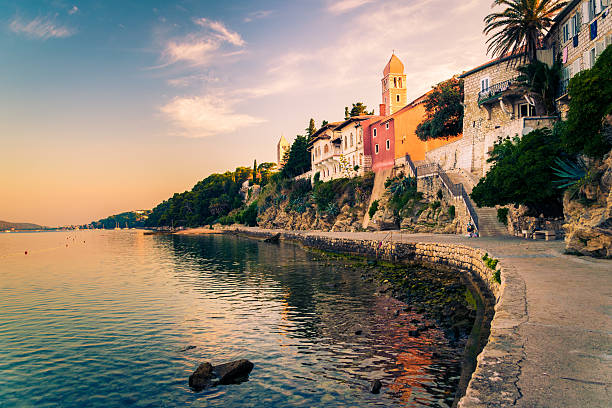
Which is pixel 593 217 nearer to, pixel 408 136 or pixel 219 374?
pixel 219 374

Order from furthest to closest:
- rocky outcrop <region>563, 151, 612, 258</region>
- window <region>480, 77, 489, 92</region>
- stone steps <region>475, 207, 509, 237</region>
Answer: window <region>480, 77, 489, 92</region>, stone steps <region>475, 207, 509, 237</region>, rocky outcrop <region>563, 151, 612, 258</region>

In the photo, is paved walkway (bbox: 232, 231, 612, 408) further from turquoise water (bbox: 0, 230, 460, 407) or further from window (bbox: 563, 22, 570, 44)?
window (bbox: 563, 22, 570, 44)

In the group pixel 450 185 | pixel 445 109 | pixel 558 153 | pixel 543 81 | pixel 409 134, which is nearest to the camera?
pixel 558 153

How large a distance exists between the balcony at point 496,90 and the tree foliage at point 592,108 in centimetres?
1481

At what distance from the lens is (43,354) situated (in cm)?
1307

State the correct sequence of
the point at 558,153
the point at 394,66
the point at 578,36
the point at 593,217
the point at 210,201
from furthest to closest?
the point at 210,201, the point at 394,66, the point at 578,36, the point at 558,153, the point at 593,217

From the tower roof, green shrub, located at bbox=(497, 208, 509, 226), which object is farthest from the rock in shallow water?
the tower roof

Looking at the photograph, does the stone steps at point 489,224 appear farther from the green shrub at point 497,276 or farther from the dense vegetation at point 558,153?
the green shrub at point 497,276

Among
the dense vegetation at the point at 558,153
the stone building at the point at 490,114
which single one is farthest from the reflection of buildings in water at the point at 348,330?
the stone building at the point at 490,114

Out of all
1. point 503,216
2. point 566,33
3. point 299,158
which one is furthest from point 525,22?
point 299,158

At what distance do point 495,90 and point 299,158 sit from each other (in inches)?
2046

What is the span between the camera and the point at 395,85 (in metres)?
62.3

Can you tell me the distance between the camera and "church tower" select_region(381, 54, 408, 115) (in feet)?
203

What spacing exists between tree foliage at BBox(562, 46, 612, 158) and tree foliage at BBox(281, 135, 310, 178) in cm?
6509
